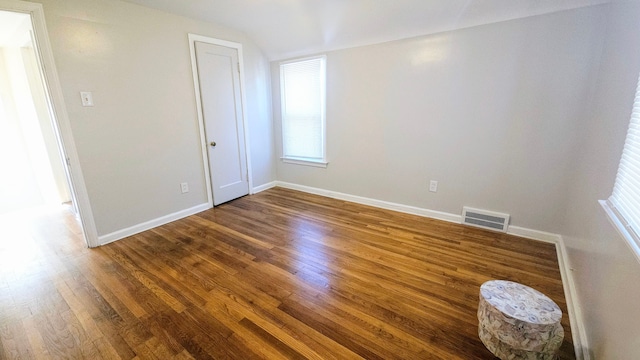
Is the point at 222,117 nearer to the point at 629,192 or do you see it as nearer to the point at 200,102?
the point at 200,102

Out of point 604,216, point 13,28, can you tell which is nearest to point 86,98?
point 13,28

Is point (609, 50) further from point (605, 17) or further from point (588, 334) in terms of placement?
point (588, 334)

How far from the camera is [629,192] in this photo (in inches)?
46.9

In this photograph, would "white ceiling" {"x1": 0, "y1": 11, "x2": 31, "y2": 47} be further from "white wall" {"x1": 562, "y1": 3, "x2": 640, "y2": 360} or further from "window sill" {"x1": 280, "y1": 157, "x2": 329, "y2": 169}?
"white wall" {"x1": 562, "y1": 3, "x2": 640, "y2": 360}

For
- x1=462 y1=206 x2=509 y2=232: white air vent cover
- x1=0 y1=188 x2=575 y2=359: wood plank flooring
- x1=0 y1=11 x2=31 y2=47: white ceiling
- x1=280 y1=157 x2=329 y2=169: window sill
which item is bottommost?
x1=0 y1=188 x2=575 y2=359: wood plank flooring

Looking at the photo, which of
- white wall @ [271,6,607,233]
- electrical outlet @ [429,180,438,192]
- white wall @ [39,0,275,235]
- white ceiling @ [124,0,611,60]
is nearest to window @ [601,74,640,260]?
white wall @ [271,6,607,233]

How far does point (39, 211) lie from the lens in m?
3.47

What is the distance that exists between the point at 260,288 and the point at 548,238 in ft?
9.16

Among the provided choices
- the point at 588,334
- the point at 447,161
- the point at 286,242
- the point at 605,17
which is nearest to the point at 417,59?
the point at 447,161

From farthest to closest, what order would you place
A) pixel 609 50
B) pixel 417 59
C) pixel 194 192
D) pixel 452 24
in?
pixel 194 192
pixel 417 59
pixel 452 24
pixel 609 50

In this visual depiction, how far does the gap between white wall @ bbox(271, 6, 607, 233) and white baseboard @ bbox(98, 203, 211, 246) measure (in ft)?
7.13

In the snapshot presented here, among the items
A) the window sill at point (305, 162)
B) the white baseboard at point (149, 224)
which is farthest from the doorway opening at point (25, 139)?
the window sill at point (305, 162)

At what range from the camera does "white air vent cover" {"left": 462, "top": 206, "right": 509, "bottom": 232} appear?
2688 millimetres

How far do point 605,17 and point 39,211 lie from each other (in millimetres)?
6555
